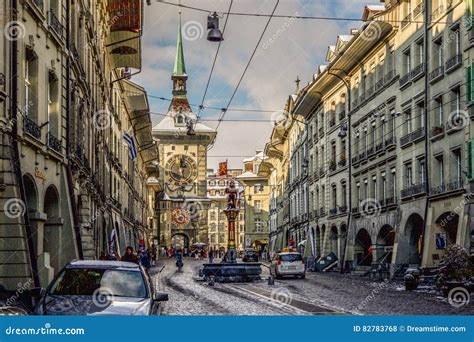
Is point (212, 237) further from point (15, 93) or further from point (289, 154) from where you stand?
point (15, 93)

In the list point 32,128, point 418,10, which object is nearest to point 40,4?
point 32,128

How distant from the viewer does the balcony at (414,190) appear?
3680 centimetres

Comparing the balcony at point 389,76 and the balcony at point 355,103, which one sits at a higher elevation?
the balcony at point 389,76

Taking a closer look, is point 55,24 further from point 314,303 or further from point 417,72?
point 417,72

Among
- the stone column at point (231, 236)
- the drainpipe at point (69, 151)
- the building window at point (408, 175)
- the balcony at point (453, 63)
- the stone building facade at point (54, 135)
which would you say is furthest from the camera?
the stone column at point (231, 236)

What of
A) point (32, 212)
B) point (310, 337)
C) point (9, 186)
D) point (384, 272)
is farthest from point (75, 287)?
point (384, 272)

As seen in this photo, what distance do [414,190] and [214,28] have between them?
999 inches

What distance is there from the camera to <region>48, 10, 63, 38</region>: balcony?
2388cm

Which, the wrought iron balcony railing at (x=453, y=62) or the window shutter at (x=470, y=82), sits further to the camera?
the wrought iron balcony railing at (x=453, y=62)

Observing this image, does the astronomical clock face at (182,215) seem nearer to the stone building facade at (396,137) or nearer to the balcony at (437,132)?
the stone building facade at (396,137)

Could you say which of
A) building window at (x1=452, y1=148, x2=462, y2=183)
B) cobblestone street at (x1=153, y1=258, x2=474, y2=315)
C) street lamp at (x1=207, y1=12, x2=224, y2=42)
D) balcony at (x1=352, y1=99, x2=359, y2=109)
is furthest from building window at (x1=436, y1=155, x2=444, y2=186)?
street lamp at (x1=207, y1=12, x2=224, y2=42)

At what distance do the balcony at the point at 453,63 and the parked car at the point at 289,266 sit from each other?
15.5 m

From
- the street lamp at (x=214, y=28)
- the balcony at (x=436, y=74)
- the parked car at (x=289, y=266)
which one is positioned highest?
the balcony at (x=436, y=74)

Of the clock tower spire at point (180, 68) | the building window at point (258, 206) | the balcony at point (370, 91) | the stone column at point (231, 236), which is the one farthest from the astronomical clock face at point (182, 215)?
the building window at point (258, 206)
